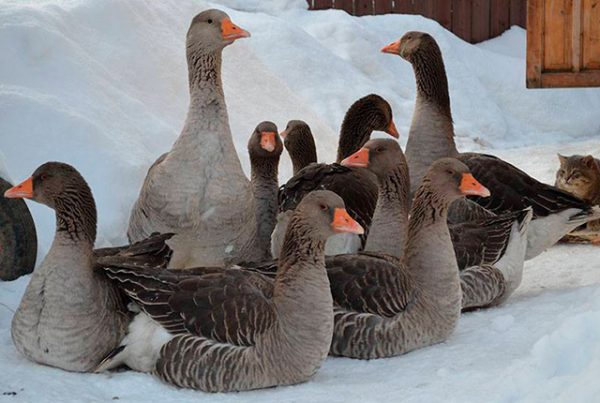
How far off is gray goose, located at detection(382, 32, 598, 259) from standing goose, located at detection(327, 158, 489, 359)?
144 centimetres

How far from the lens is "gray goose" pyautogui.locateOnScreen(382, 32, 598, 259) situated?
7.50 m

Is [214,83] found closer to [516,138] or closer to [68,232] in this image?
[68,232]

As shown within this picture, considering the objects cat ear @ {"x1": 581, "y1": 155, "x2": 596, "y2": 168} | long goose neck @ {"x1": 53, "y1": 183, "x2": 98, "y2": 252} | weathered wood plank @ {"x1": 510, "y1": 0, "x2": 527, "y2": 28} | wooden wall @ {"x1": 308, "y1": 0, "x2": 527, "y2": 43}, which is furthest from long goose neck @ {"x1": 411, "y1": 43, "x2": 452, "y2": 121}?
Answer: weathered wood plank @ {"x1": 510, "y1": 0, "x2": 527, "y2": 28}

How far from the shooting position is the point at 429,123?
803 cm

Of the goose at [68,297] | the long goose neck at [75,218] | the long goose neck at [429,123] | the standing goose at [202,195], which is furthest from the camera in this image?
the long goose neck at [429,123]

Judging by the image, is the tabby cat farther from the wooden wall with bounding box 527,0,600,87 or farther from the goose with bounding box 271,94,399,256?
the goose with bounding box 271,94,399,256

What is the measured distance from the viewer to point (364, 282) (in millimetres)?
5992

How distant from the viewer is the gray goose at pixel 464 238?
672cm

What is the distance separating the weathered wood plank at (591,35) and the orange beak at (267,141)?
3.91 metres

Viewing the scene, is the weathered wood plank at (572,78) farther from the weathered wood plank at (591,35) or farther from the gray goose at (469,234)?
the gray goose at (469,234)

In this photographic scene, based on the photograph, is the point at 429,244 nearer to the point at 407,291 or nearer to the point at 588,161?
the point at 407,291

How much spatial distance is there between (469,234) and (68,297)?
2.74 meters

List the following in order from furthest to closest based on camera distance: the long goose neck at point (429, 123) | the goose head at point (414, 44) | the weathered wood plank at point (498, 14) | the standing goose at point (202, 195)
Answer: the weathered wood plank at point (498, 14)
the goose head at point (414, 44)
the long goose neck at point (429, 123)
the standing goose at point (202, 195)

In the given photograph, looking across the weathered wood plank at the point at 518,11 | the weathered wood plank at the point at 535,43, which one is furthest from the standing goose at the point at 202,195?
the weathered wood plank at the point at 518,11
